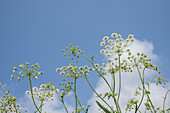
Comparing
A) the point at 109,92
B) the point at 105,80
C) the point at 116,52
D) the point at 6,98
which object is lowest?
the point at 109,92

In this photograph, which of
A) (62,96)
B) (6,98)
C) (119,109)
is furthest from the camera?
(6,98)

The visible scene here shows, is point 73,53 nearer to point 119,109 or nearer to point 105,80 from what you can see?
point 105,80

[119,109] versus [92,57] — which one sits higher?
[92,57]

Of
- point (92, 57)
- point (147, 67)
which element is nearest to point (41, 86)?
point (92, 57)

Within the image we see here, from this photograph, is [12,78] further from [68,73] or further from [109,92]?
[109,92]

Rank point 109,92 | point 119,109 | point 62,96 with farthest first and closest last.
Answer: point 62,96 → point 109,92 → point 119,109

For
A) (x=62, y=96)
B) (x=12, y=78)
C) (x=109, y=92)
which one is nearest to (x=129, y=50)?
(x=109, y=92)

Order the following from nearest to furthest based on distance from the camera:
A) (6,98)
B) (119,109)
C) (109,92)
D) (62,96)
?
1. (119,109)
2. (109,92)
3. (62,96)
4. (6,98)

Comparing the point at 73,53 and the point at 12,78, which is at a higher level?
the point at 73,53

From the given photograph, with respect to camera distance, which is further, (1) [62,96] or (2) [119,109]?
(1) [62,96]
